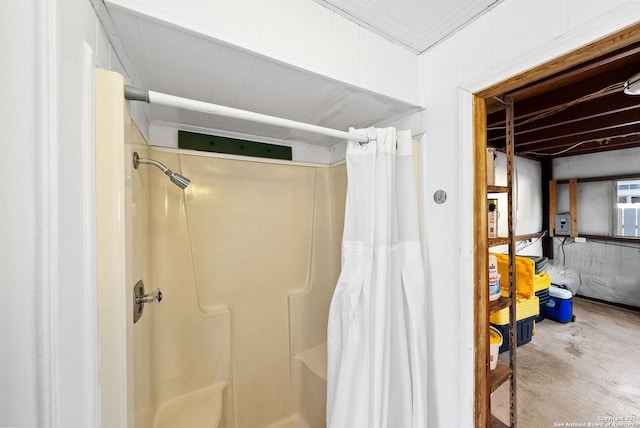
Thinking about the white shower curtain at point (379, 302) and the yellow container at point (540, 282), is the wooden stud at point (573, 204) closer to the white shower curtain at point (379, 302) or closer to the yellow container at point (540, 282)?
the yellow container at point (540, 282)

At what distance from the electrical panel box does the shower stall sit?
158 inches

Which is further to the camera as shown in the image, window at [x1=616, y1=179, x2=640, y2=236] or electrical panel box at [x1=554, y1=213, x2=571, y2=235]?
electrical panel box at [x1=554, y1=213, x2=571, y2=235]

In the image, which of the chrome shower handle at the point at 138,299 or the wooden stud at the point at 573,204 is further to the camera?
the wooden stud at the point at 573,204

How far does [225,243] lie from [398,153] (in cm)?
109

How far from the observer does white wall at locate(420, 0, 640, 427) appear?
0.74 m

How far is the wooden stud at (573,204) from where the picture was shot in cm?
355

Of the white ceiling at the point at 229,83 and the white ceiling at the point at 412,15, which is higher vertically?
the white ceiling at the point at 412,15

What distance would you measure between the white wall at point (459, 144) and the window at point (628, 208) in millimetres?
4199

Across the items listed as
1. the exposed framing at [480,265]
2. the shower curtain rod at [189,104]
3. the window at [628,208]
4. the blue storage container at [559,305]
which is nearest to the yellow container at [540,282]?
the blue storage container at [559,305]

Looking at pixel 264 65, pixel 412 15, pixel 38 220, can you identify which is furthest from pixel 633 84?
pixel 38 220

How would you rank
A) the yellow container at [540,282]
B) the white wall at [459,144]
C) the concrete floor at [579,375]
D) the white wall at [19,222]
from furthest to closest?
the yellow container at [540,282] → the concrete floor at [579,375] → the white wall at [459,144] → the white wall at [19,222]

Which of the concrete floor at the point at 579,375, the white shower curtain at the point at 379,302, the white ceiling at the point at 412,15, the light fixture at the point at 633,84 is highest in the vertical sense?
the white ceiling at the point at 412,15

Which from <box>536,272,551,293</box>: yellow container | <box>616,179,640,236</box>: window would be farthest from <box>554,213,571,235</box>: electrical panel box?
<box>536,272,551,293</box>: yellow container

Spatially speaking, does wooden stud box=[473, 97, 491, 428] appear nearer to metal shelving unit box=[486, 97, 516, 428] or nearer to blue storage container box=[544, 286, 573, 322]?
metal shelving unit box=[486, 97, 516, 428]
